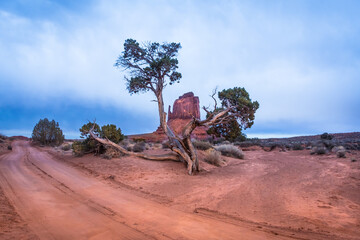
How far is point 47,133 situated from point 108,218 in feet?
150

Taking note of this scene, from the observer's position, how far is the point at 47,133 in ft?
140

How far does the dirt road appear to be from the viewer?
4.12 metres

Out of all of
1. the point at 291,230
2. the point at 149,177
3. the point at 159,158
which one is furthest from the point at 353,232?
the point at 159,158

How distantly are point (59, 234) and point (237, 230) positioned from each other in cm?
369

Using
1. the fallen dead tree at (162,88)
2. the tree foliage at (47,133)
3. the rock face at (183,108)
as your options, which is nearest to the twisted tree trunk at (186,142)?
the fallen dead tree at (162,88)

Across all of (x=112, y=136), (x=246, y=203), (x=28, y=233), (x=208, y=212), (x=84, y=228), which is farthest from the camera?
(x=112, y=136)

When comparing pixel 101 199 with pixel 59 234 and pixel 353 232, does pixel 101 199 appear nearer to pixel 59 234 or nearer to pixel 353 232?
pixel 59 234

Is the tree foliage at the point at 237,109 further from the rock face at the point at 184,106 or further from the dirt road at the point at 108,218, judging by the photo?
the rock face at the point at 184,106

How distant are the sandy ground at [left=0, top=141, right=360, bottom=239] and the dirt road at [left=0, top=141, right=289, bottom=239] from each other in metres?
0.02

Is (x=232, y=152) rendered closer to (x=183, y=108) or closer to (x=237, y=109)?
(x=237, y=109)

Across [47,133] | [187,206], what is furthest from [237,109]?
[47,133]

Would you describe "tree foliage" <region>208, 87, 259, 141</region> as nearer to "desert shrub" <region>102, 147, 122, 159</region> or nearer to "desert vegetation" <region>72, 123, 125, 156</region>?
"desert shrub" <region>102, 147, 122, 159</region>

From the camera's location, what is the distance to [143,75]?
1461cm

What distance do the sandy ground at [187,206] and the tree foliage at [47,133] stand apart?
1500 inches
